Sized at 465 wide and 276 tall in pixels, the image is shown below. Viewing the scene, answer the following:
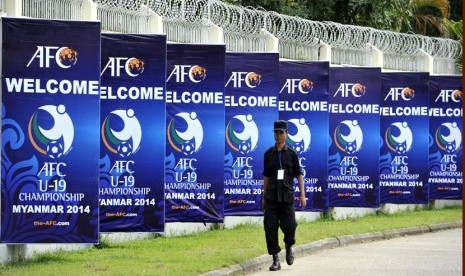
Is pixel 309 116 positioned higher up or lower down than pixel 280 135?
higher up

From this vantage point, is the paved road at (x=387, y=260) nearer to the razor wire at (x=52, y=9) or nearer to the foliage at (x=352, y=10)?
the razor wire at (x=52, y=9)

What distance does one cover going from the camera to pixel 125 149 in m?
17.0

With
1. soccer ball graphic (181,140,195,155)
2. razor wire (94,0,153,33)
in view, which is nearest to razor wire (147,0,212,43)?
razor wire (94,0,153,33)

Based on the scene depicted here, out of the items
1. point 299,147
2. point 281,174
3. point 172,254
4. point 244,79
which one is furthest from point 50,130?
point 299,147

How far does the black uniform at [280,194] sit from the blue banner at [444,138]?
488 inches

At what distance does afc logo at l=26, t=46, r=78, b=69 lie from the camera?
1482cm

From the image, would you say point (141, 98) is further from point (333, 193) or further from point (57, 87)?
point (333, 193)

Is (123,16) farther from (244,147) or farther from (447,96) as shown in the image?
(447,96)

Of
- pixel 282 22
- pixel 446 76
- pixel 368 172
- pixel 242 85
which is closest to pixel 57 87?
pixel 242 85

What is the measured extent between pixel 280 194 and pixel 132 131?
6.97ft

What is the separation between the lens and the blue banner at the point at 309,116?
891 inches

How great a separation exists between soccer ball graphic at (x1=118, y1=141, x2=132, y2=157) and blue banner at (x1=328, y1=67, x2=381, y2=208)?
7.88 meters

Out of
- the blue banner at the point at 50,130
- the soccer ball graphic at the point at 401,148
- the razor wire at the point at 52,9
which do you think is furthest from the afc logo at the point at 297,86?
the blue banner at the point at 50,130

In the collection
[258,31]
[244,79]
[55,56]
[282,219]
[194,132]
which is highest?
[258,31]
